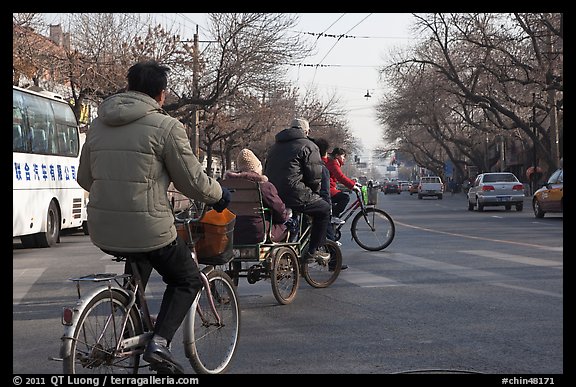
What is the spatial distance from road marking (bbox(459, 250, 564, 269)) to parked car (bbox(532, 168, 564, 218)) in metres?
12.1

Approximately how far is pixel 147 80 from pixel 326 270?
576 centimetres

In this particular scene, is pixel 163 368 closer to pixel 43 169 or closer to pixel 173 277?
pixel 173 277

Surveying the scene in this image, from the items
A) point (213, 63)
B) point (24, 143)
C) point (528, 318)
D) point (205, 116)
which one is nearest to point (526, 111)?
point (205, 116)

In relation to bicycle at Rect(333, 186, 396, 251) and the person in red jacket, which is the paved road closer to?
bicycle at Rect(333, 186, 396, 251)

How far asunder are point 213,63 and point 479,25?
12841mm

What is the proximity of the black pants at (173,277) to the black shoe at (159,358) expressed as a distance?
0.11 meters

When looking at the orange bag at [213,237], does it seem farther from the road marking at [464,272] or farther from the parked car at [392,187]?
the parked car at [392,187]

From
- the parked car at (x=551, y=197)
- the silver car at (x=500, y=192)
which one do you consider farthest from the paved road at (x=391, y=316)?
the silver car at (x=500, y=192)

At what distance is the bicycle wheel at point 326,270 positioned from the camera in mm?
10383

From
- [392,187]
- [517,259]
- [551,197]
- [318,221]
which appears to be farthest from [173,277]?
[392,187]

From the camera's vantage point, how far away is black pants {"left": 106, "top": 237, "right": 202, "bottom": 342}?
5.15 m
